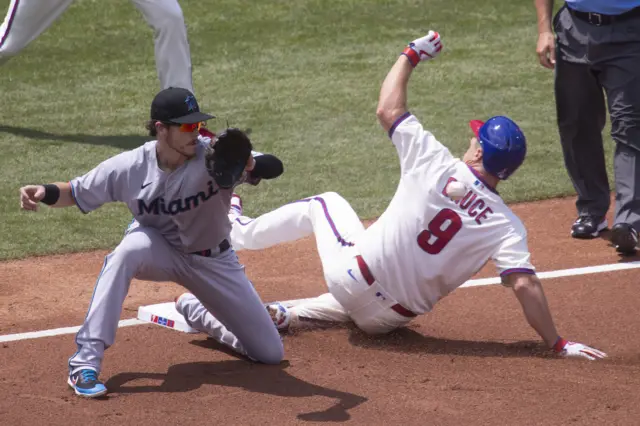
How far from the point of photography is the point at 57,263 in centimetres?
711

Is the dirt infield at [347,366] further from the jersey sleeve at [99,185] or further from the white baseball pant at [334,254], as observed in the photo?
the jersey sleeve at [99,185]

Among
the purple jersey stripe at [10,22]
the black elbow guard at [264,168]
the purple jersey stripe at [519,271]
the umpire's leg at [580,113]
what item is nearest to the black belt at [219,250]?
the black elbow guard at [264,168]

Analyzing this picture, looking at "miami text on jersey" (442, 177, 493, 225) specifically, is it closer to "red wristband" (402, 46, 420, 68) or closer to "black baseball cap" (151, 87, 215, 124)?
"red wristband" (402, 46, 420, 68)

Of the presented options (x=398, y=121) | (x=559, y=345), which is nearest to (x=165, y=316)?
(x=398, y=121)

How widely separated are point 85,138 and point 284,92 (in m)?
1.88

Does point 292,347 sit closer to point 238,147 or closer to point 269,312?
point 269,312

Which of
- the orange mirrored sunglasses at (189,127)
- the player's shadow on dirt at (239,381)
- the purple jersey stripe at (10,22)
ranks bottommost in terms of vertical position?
the player's shadow on dirt at (239,381)

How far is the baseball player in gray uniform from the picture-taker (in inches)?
201

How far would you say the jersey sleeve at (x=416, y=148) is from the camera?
216 inches

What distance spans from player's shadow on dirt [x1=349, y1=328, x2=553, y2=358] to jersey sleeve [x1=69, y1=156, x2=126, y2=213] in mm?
1396

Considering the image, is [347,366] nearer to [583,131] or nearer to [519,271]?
[519,271]

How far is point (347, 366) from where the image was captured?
5430 millimetres

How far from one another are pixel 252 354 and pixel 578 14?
9.83ft

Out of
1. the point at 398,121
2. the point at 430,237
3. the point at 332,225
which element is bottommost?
the point at 332,225
